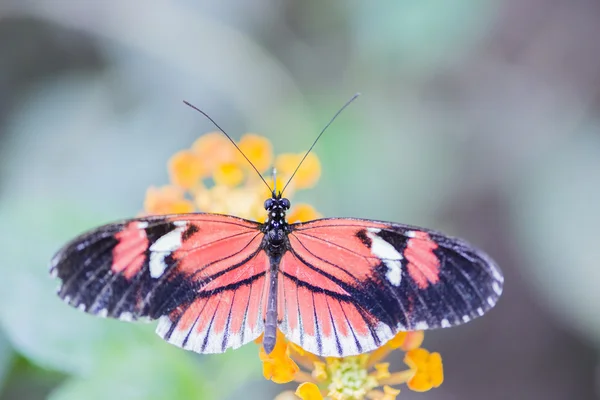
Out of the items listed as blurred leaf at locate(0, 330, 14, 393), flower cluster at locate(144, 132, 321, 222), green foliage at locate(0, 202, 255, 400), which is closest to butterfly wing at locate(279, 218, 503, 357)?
flower cluster at locate(144, 132, 321, 222)

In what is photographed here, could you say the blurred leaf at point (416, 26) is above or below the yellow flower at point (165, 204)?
above

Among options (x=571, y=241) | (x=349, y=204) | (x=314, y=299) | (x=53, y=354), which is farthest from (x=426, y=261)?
(x=571, y=241)

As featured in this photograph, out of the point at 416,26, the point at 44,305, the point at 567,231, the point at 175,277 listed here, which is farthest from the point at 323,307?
the point at 416,26

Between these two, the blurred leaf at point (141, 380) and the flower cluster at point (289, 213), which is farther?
the blurred leaf at point (141, 380)

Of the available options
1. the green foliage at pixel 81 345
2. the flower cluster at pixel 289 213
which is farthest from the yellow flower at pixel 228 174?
the green foliage at pixel 81 345

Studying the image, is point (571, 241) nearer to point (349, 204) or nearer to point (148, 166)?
point (349, 204)

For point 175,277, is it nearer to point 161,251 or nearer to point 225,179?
point 161,251

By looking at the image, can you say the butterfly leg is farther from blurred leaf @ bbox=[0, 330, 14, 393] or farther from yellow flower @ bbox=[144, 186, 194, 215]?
blurred leaf @ bbox=[0, 330, 14, 393]

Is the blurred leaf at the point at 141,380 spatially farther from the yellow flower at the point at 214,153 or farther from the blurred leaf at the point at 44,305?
the yellow flower at the point at 214,153
